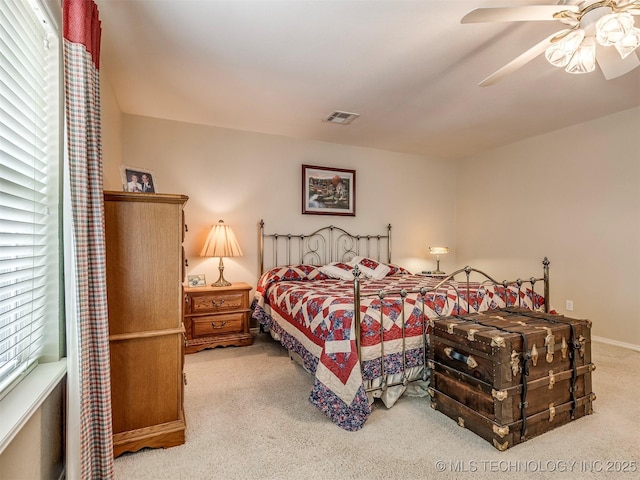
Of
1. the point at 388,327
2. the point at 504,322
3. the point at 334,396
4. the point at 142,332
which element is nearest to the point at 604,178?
the point at 504,322

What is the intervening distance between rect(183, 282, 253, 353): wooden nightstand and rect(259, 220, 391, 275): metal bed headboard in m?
0.63

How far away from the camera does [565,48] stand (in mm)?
1729

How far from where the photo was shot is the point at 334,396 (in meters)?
2.06

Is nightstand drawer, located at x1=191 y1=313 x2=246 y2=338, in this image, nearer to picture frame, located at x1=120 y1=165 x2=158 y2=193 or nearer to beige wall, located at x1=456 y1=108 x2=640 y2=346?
picture frame, located at x1=120 y1=165 x2=158 y2=193

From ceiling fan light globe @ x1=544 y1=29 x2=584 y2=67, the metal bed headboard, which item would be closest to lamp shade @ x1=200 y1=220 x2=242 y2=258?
the metal bed headboard

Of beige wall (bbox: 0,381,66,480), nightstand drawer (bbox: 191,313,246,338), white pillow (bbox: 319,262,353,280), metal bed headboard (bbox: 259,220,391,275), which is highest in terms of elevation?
metal bed headboard (bbox: 259,220,391,275)

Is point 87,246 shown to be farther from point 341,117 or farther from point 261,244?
point 341,117

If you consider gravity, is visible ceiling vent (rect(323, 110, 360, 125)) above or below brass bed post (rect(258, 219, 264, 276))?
above

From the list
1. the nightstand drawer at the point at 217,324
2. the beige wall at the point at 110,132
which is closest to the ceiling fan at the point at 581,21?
the beige wall at the point at 110,132

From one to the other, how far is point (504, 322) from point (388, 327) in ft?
2.41

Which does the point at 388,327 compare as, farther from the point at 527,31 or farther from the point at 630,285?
the point at 630,285

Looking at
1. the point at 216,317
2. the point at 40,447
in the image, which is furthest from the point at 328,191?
the point at 40,447

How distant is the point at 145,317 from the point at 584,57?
2.79 m

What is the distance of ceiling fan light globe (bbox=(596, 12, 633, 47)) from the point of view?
149cm
